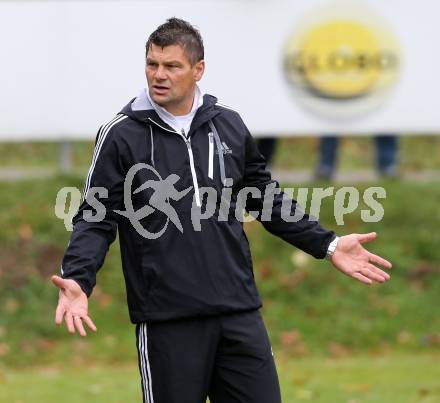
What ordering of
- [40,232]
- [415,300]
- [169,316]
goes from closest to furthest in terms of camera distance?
[169,316]
[415,300]
[40,232]

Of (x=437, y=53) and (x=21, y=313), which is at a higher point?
(x=437, y=53)

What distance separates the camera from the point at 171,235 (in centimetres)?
556

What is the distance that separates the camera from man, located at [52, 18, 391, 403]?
18.3ft

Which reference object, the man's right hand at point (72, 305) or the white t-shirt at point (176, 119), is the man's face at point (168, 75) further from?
the man's right hand at point (72, 305)

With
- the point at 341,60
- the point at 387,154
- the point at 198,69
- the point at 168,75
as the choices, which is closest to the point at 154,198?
the point at 168,75

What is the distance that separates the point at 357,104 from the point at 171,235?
8011 mm

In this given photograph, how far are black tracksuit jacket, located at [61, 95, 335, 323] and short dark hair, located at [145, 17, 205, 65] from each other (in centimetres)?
27

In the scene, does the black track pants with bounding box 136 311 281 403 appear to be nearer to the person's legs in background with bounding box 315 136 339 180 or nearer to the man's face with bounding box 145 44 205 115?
the man's face with bounding box 145 44 205 115

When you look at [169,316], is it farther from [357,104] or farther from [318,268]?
[357,104]

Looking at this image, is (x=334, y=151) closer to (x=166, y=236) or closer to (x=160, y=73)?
(x=160, y=73)

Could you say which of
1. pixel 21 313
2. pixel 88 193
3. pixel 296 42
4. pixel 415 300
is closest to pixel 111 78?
pixel 296 42

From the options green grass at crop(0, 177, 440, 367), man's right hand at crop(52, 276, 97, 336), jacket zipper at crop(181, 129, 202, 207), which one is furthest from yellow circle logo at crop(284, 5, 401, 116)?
man's right hand at crop(52, 276, 97, 336)

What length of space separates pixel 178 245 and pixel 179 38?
0.96 metres

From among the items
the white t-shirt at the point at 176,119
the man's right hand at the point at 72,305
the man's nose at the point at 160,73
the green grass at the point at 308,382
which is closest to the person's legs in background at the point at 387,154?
the green grass at the point at 308,382
